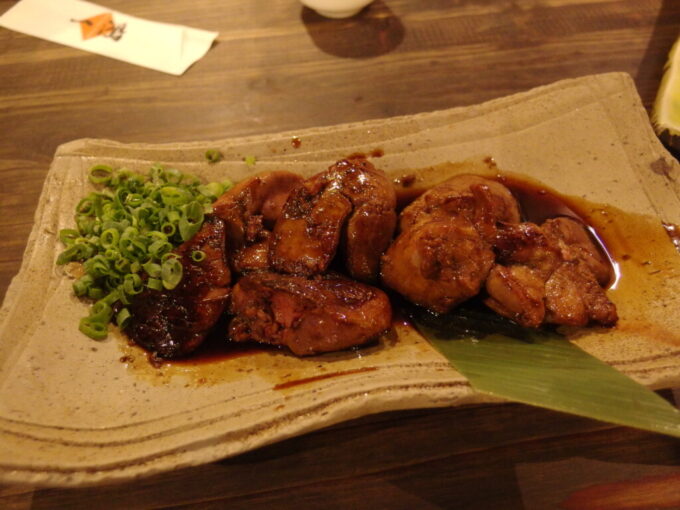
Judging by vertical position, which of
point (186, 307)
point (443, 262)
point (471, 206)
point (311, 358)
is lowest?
point (311, 358)

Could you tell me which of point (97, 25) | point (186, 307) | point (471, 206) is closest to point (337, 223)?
point (471, 206)

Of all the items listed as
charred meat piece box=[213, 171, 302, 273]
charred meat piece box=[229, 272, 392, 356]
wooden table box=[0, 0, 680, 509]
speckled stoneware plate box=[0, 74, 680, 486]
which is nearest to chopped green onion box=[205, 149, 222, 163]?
Result: speckled stoneware plate box=[0, 74, 680, 486]

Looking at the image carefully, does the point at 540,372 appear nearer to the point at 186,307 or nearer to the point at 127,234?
the point at 186,307

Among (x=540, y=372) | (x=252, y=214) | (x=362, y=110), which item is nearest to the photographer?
(x=540, y=372)

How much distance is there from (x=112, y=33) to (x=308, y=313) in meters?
3.99

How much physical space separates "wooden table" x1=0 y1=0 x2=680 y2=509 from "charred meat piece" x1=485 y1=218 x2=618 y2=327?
520 mm

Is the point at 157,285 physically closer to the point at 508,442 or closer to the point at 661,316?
the point at 508,442

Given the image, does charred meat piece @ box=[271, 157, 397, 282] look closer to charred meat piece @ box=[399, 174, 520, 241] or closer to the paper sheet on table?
charred meat piece @ box=[399, 174, 520, 241]

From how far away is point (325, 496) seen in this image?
2221mm

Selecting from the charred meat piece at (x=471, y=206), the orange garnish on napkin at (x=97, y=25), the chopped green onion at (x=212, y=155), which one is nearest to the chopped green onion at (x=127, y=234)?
the chopped green onion at (x=212, y=155)

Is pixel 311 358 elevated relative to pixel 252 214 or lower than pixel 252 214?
lower

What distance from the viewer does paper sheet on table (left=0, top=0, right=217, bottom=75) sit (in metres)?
4.46

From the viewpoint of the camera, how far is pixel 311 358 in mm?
2395

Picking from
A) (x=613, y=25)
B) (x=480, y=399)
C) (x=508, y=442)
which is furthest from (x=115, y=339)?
(x=613, y=25)
